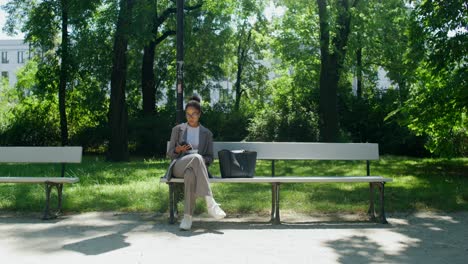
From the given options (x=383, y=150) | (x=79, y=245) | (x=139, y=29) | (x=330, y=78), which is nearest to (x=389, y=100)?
(x=383, y=150)

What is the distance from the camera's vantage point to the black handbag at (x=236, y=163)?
723 cm

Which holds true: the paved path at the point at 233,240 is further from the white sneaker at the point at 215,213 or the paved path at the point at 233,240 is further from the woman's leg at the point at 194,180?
the woman's leg at the point at 194,180

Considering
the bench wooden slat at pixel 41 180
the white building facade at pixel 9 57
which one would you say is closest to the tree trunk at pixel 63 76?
the bench wooden slat at pixel 41 180

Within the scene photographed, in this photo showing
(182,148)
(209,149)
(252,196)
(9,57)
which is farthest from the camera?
(9,57)

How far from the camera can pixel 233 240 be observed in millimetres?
6016

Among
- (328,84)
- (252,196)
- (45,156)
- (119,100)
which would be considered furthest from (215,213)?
(328,84)

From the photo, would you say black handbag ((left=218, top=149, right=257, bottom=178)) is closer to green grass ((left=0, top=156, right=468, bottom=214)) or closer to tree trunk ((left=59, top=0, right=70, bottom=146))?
green grass ((left=0, top=156, right=468, bottom=214))

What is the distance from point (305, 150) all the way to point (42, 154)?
383 cm

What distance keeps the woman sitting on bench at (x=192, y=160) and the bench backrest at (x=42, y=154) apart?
5.13ft

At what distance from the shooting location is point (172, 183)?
7.04 metres

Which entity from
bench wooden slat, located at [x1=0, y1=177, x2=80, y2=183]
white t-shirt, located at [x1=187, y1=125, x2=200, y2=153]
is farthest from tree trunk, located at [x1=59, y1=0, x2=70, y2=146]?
white t-shirt, located at [x1=187, y1=125, x2=200, y2=153]

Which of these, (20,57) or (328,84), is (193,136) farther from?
(20,57)

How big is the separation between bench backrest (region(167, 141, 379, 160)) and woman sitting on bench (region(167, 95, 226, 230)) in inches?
23.7

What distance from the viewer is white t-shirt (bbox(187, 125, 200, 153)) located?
738 centimetres
